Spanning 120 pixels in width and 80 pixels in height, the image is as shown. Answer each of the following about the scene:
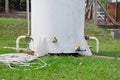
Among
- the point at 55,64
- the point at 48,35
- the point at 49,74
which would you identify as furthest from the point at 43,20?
the point at 49,74

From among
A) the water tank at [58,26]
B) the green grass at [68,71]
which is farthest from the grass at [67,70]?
the water tank at [58,26]

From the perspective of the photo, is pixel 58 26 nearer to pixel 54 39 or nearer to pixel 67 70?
pixel 54 39

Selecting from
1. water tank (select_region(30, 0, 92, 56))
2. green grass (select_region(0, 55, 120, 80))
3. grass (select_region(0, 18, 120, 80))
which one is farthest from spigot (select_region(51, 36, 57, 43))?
green grass (select_region(0, 55, 120, 80))

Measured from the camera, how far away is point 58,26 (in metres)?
8.25

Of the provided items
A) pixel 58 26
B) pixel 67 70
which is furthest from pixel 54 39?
pixel 67 70

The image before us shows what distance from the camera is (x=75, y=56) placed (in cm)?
841

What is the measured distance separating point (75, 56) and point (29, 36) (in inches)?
47.4

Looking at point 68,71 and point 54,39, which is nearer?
point 68,71

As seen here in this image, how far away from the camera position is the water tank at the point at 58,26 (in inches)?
324

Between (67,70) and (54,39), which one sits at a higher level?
(54,39)

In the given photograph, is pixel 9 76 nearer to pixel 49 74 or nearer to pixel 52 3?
pixel 49 74

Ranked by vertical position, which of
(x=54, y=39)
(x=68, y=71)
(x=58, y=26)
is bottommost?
(x=68, y=71)

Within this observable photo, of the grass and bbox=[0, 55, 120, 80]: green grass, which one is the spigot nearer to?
the grass

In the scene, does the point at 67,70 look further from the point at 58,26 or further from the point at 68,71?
the point at 58,26
